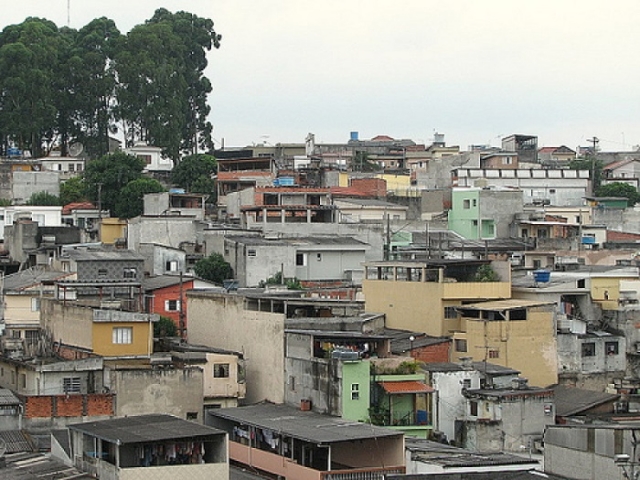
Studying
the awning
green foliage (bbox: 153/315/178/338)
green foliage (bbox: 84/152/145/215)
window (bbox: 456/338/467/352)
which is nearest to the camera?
the awning

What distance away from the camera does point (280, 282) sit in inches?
1820

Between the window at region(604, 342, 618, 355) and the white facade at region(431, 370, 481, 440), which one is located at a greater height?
the window at region(604, 342, 618, 355)

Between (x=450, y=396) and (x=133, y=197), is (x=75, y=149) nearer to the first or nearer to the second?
(x=133, y=197)

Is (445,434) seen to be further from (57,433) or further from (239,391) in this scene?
(57,433)

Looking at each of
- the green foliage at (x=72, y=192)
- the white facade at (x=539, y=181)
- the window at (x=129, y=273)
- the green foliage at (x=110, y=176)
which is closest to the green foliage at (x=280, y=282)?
the window at (x=129, y=273)

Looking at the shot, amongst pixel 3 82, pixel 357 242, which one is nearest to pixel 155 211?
pixel 357 242

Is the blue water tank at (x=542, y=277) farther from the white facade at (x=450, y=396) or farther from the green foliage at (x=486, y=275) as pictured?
the white facade at (x=450, y=396)

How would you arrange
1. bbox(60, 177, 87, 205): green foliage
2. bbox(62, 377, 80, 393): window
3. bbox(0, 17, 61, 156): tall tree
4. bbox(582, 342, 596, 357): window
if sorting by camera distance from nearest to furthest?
1. bbox(62, 377, 80, 393): window
2. bbox(582, 342, 596, 357): window
3. bbox(60, 177, 87, 205): green foliage
4. bbox(0, 17, 61, 156): tall tree

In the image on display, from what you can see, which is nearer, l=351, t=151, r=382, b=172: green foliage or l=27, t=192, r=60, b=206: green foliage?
l=27, t=192, r=60, b=206: green foliage

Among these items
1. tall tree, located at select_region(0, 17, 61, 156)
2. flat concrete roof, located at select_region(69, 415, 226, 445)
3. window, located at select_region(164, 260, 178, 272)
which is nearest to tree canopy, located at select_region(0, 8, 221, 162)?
tall tree, located at select_region(0, 17, 61, 156)

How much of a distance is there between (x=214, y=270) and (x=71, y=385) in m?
15.0

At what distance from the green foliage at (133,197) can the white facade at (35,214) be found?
8.22 ft

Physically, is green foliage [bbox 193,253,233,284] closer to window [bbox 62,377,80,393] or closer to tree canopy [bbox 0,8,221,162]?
window [bbox 62,377,80,393]

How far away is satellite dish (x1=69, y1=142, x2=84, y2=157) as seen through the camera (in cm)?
7244
